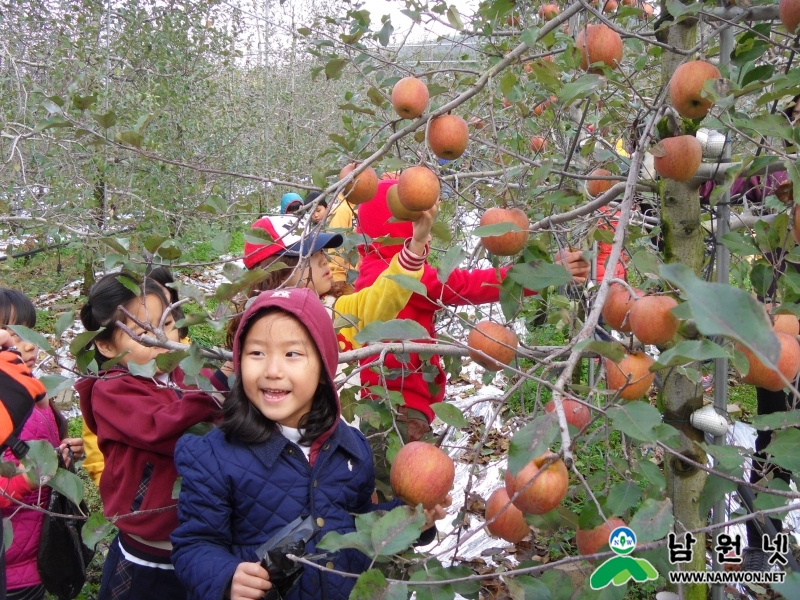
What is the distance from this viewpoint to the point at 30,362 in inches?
65.8

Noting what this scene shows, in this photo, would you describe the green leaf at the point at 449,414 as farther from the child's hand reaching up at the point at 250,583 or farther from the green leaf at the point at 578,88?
the green leaf at the point at 578,88

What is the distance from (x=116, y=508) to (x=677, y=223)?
1.30 meters

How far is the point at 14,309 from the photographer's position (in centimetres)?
177

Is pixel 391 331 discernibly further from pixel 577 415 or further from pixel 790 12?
pixel 790 12

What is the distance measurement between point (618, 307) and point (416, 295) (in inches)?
31.9

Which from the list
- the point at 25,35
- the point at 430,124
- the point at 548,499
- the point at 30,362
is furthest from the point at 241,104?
the point at 548,499

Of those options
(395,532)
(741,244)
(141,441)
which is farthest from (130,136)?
(741,244)

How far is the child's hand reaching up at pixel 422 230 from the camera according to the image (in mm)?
1347

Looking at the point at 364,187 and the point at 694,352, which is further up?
the point at 364,187

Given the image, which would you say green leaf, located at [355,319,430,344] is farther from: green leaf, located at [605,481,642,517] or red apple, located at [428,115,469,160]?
red apple, located at [428,115,469,160]

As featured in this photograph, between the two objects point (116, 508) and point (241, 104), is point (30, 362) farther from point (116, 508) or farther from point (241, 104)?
point (241, 104)

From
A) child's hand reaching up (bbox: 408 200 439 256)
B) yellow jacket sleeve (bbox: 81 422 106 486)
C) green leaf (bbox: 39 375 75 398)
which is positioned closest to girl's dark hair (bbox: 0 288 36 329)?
yellow jacket sleeve (bbox: 81 422 106 486)

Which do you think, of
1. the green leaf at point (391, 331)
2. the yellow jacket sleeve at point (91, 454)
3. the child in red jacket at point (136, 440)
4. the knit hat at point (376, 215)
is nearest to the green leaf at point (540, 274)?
the green leaf at point (391, 331)

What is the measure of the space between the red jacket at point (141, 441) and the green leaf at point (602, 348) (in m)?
0.82
